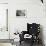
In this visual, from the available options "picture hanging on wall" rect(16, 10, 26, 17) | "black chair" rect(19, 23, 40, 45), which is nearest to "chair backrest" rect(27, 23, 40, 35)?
"black chair" rect(19, 23, 40, 45)

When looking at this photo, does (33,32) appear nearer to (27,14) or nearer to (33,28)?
(33,28)

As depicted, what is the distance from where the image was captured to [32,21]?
2379mm

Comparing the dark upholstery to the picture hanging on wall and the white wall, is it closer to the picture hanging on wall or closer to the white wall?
the white wall

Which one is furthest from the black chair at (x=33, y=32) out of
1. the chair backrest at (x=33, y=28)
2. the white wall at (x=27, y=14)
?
the white wall at (x=27, y=14)

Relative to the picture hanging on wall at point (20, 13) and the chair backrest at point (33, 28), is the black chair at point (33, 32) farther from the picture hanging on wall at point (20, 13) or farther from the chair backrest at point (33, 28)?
the picture hanging on wall at point (20, 13)

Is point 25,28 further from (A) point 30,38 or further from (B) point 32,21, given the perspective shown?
(A) point 30,38

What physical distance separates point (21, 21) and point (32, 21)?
0.82 feet

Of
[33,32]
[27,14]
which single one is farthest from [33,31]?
[27,14]

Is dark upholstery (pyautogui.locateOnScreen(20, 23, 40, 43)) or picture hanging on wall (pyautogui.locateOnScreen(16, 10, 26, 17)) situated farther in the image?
picture hanging on wall (pyautogui.locateOnScreen(16, 10, 26, 17))

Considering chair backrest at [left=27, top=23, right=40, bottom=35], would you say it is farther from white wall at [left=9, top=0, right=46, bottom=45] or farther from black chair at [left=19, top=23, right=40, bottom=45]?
white wall at [left=9, top=0, right=46, bottom=45]

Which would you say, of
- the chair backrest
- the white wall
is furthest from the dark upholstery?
the white wall

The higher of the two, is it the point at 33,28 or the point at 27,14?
the point at 27,14

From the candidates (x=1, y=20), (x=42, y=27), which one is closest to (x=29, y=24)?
(x=42, y=27)

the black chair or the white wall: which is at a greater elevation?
the white wall
